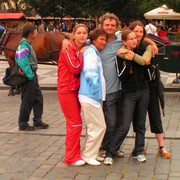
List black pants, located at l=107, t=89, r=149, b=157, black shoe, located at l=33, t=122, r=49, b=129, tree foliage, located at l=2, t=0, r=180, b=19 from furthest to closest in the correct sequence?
tree foliage, located at l=2, t=0, r=180, b=19, black shoe, located at l=33, t=122, r=49, b=129, black pants, located at l=107, t=89, r=149, b=157

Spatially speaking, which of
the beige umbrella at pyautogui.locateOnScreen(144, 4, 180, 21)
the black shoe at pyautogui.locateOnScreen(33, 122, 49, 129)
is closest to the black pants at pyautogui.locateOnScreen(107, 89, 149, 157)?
the black shoe at pyautogui.locateOnScreen(33, 122, 49, 129)

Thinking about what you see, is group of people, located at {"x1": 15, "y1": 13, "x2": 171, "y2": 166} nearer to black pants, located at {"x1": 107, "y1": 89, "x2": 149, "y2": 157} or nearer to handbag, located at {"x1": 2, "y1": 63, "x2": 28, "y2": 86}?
black pants, located at {"x1": 107, "y1": 89, "x2": 149, "y2": 157}

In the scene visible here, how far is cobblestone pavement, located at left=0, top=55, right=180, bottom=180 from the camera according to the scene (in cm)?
552

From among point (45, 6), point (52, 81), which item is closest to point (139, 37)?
point (52, 81)

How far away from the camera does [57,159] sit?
6223mm

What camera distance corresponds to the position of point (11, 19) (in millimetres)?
34312

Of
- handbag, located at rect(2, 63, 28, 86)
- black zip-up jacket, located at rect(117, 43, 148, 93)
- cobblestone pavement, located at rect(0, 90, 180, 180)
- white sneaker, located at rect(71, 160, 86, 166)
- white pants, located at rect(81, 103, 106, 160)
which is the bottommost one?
cobblestone pavement, located at rect(0, 90, 180, 180)

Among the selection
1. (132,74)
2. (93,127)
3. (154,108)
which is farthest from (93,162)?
(132,74)

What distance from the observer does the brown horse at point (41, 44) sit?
12071 millimetres

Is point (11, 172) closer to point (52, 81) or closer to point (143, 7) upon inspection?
point (52, 81)

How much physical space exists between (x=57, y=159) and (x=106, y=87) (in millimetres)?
1206

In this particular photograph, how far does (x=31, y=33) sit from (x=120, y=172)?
130 inches

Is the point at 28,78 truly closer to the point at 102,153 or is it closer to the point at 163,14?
the point at 102,153

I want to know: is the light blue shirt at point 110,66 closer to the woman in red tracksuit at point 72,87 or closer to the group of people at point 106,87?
the group of people at point 106,87
